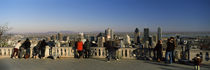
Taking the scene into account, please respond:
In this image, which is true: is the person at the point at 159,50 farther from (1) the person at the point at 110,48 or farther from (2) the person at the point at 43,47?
(2) the person at the point at 43,47

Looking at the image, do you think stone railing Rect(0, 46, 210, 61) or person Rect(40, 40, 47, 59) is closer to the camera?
stone railing Rect(0, 46, 210, 61)

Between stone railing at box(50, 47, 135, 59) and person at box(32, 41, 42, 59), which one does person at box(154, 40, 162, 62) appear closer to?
stone railing at box(50, 47, 135, 59)

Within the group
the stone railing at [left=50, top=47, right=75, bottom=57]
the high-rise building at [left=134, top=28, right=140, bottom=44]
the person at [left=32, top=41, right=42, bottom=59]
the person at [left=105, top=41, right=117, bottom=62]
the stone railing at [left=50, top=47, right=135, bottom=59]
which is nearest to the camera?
the person at [left=105, top=41, right=117, bottom=62]

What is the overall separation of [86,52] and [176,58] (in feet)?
20.3

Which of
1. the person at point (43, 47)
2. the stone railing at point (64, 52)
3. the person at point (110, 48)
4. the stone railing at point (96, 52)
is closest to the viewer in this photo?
the person at point (110, 48)

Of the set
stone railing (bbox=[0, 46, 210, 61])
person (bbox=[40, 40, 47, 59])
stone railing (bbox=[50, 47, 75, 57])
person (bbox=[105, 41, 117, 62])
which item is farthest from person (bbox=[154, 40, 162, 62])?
person (bbox=[40, 40, 47, 59])

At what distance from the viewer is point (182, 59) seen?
1312 centimetres

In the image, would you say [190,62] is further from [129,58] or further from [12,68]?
[12,68]

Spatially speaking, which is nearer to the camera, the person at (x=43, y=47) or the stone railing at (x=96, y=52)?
the stone railing at (x=96, y=52)

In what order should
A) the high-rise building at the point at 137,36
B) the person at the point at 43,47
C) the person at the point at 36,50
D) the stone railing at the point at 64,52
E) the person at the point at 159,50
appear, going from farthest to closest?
the high-rise building at the point at 137,36
the stone railing at the point at 64,52
the person at the point at 36,50
the person at the point at 43,47
the person at the point at 159,50

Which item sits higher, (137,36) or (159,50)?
(137,36)

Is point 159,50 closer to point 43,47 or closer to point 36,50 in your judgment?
point 43,47

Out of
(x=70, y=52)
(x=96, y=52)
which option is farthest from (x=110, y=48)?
(x=70, y=52)

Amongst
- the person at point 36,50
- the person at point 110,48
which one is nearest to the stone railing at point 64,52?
the person at point 36,50
